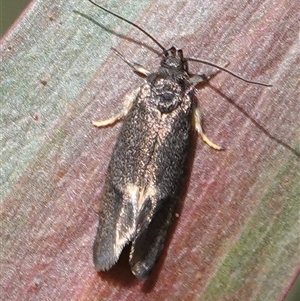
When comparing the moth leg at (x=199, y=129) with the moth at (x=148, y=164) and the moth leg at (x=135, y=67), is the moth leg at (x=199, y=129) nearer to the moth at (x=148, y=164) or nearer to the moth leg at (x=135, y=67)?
the moth at (x=148, y=164)

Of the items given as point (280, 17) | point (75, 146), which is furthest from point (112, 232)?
point (280, 17)

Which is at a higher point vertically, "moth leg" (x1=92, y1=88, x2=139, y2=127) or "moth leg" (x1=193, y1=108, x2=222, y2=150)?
"moth leg" (x1=193, y1=108, x2=222, y2=150)

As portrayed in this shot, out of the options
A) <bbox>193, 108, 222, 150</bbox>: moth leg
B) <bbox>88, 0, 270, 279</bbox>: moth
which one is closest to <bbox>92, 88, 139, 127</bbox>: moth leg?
<bbox>88, 0, 270, 279</bbox>: moth

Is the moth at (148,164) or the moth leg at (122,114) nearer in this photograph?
the moth at (148,164)

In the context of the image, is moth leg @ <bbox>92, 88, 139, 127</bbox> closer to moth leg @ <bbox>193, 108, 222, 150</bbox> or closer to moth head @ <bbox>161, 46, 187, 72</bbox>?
moth head @ <bbox>161, 46, 187, 72</bbox>

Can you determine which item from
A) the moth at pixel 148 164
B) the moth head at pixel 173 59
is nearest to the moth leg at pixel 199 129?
the moth at pixel 148 164

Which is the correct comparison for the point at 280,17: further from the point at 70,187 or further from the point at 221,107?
the point at 70,187

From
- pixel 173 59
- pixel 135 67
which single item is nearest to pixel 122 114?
pixel 135 67
